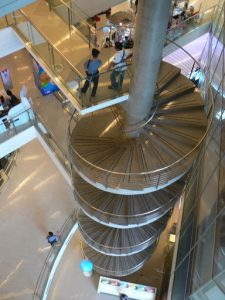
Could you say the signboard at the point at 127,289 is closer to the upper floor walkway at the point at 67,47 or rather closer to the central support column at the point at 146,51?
the central support column at the point at 146,51

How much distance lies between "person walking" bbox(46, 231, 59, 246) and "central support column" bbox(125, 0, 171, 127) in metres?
6.40

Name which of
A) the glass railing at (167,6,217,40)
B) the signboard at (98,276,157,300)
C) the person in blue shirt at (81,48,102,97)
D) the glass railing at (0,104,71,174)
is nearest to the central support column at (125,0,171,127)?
the person in blue shirt at (81,48,102,97)

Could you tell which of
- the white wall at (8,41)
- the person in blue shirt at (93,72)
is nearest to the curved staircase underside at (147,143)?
the person in blue shirt at (93,72)

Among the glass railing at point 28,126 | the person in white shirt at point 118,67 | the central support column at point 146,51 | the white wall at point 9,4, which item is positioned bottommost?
the white wall at point 9,4

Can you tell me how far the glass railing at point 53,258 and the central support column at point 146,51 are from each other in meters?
6.30

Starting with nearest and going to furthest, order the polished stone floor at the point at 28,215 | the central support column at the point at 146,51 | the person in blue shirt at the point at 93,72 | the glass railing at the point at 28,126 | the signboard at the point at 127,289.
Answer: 1. the central support column at the point at 146,51
2. the person in blue shirt at the point at 93,72
3. the glass railing at the point at 28,126
4. the signboard at the point at 127,289
5. the polished stone floor at the point at 28,215

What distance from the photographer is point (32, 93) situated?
12.7 m

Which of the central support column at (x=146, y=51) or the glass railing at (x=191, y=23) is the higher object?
the glass railing at (x=191, y=23)

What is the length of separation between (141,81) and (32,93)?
6.41 meters

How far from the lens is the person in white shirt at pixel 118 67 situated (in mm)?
7680

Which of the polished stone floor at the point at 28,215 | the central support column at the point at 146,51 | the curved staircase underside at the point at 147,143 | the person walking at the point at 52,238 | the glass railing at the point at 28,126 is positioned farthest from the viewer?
the person walking at the point at 52,238

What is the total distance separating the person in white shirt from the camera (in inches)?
302

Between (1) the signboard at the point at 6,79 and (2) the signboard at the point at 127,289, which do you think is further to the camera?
(1) the signboard at the point at 6,79

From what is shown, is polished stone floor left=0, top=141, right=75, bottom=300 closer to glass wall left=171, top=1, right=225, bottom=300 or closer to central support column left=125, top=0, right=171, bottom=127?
glass wall left=171, top=1, right=225, bottom=300
